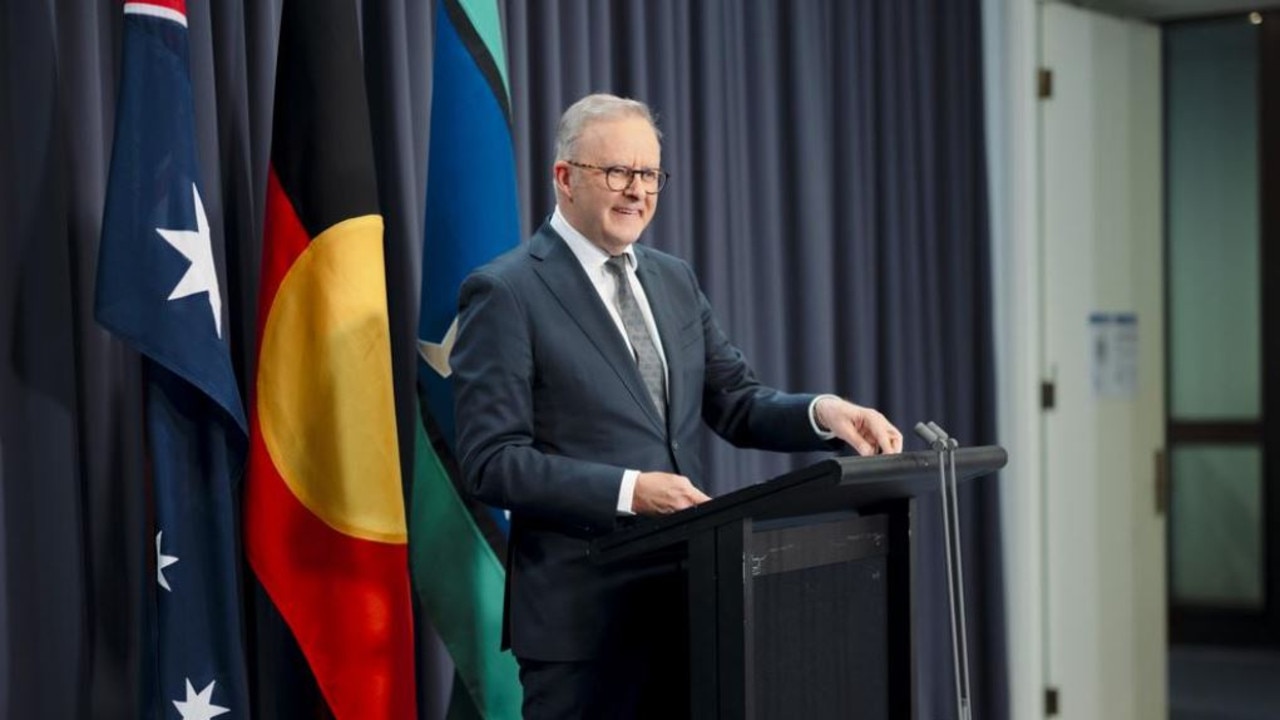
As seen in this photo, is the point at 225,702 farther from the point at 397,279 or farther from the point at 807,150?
the point at 807,150

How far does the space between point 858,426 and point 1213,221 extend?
17.9 feet

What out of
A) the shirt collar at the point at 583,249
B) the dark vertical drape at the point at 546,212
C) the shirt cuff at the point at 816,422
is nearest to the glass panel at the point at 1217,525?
the dark vertical drape at the point at 546,212

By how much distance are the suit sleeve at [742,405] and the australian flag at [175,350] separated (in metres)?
0.77

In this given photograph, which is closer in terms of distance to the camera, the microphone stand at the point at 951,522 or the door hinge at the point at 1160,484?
the microphone stand at the point at 951,522

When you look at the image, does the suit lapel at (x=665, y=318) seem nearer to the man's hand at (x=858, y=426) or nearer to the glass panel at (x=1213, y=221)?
the man's hand at (x=858, y=426)

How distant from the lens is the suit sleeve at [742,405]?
8.72 feet

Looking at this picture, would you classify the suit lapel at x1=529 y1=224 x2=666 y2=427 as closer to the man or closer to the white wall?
the man

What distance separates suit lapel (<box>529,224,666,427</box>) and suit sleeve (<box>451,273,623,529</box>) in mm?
77

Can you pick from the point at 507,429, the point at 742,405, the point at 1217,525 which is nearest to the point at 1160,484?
the point at 1217,525

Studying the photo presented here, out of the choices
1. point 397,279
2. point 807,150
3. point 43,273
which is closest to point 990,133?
point 807,150

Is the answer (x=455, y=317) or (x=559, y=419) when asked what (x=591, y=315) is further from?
(x=455, y=317)

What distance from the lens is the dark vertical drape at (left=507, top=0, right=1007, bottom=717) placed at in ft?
13.0

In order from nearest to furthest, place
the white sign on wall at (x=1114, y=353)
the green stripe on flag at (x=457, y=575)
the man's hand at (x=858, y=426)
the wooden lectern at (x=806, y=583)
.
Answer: the wooden lectern at (x=806, y=583) < the man's hand at (x=858, y=426) < the green stripe on flag at (x=457, y=575) < the white sign on wall at (x=1114, y=353)

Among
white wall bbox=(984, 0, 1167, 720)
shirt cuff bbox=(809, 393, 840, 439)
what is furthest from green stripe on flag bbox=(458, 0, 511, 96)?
white wall bbox=(984, 0, 1167, 720)
